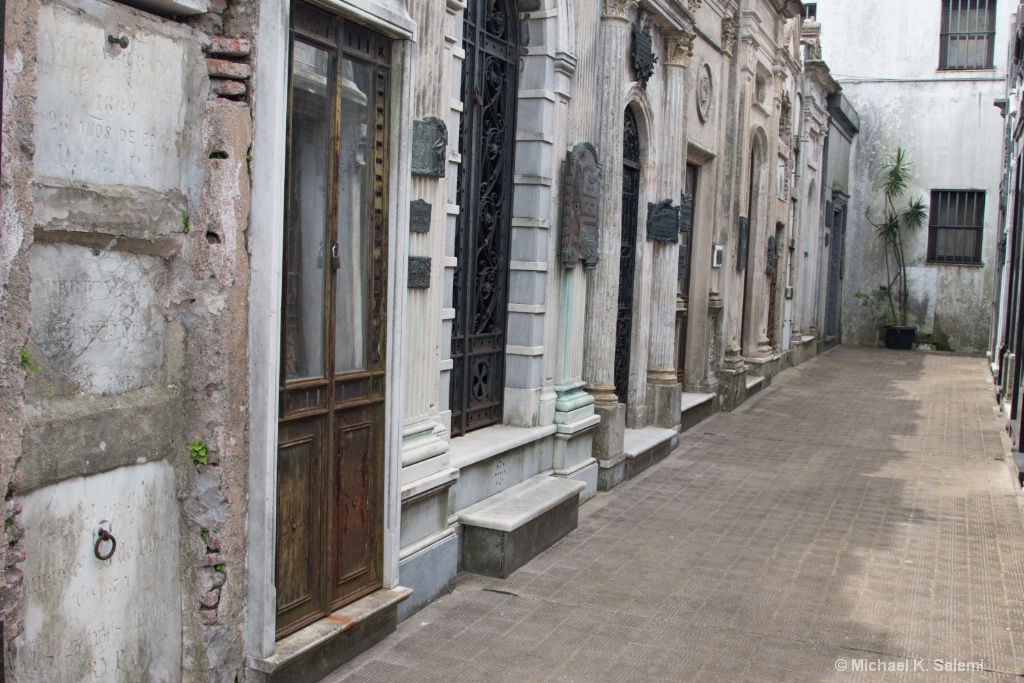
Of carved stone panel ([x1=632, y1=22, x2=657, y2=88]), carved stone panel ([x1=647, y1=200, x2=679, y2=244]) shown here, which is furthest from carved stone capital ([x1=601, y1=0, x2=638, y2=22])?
carved stone panel ([x1=647, y1=200, x2=679, y2=244])

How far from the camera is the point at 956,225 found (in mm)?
25156

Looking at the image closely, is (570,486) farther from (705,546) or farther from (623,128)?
(623,128)

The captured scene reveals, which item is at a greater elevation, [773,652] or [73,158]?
[73,158]

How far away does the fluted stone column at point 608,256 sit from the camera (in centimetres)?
883

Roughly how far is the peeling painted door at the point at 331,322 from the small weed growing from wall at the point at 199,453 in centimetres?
38

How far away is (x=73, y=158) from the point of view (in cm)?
360

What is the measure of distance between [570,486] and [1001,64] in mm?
22026

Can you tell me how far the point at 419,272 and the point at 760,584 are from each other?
3.04 metres

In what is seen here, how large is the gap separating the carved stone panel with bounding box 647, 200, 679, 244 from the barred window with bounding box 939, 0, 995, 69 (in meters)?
18.0

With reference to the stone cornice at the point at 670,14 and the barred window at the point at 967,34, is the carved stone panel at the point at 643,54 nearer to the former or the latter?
the stone cornice at the point at 670,14

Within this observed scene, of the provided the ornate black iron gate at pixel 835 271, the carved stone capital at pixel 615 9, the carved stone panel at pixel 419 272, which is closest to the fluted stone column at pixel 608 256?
the carved stone capital at pixel 615 9

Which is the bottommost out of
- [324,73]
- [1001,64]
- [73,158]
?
[73,158]

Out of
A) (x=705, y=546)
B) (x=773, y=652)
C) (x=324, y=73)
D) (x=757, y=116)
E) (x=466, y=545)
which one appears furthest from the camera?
(x=757, y=116)

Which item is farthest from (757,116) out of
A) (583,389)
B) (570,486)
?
(570,486)
